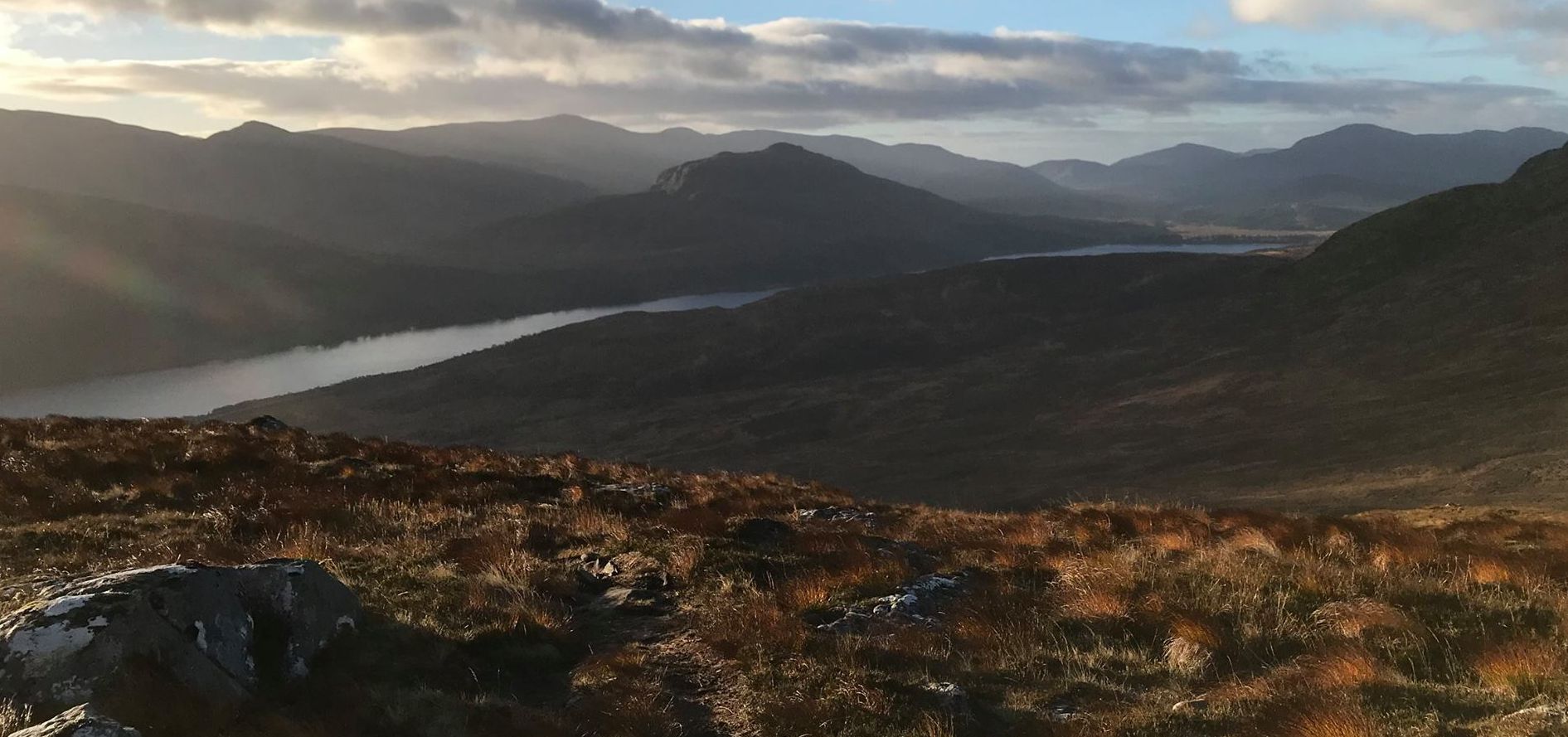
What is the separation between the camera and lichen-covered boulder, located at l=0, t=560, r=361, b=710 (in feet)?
14.8

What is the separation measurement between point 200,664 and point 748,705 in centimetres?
318

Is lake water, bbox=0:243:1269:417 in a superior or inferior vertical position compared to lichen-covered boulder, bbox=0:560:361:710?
inferior

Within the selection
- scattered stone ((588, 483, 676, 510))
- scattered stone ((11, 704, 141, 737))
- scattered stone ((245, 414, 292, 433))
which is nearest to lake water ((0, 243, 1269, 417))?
scattered stone ((245, 414, 292, 433))

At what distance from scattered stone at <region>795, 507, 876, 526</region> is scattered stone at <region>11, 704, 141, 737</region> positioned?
9986 mm

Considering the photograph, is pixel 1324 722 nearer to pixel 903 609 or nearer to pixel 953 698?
pixel 953 698

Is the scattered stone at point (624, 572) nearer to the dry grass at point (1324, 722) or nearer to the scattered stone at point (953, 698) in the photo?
the scattered stone at point (953, 698)

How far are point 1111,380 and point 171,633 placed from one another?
60.7 meters

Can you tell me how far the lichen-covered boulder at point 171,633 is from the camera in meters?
4.52

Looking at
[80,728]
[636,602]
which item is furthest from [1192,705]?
[80,728]

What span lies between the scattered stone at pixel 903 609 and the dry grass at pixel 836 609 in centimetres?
16

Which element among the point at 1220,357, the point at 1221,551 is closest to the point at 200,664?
the point at 1221,551

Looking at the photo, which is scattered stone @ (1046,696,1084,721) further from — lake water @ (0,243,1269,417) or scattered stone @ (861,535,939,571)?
lake water @ (0,243,1269,417)

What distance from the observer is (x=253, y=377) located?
104812mm

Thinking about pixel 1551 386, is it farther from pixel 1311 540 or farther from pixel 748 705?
pixel 748 705
